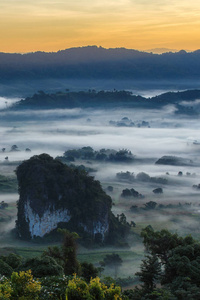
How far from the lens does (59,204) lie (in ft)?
226

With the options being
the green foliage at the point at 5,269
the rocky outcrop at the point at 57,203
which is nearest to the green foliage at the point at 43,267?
the green foliage at the point at 5,269

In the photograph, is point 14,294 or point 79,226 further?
point 79,226

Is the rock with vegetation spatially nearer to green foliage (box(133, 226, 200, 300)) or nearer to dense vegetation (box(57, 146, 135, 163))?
green foliage (box(133, 226, 200, 300))

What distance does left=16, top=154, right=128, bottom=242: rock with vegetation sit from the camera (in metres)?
67.2

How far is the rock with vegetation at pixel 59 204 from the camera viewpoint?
6719 cm

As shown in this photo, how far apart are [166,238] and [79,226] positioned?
33.4m

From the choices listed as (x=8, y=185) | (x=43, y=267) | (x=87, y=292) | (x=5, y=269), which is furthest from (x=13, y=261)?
(x=8, y=185)

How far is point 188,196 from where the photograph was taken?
94625mm

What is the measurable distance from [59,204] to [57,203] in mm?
341

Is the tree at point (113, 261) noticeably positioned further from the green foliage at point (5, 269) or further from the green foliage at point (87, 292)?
the green foliage at point (87, 292)

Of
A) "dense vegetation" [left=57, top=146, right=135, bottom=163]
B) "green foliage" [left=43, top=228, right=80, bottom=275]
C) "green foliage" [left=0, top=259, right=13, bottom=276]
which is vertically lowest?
"dense vegetation" [left=57, top=146, right=135, bottom=163]

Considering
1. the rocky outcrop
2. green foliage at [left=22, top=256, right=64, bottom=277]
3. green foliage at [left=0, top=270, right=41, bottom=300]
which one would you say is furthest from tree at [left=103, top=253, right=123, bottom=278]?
green foliage at [left=0, top=270, right=41, bottom=300]

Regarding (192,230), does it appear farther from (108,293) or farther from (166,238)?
(108,293)

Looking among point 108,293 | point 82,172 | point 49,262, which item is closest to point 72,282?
point 108,293
